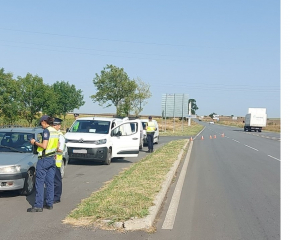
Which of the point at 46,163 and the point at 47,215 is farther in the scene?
the point at 46,163

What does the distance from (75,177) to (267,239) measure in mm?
7069

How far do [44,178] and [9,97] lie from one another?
32.9 m

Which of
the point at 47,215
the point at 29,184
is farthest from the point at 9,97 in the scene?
the point at 47,215

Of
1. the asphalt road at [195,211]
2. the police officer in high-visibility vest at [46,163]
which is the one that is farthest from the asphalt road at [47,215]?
the police officer in high-visibility vest at [46,163]

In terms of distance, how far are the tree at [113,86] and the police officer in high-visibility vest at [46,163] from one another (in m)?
39.3

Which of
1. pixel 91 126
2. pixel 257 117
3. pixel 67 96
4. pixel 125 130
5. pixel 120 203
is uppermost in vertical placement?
pixel 67 96

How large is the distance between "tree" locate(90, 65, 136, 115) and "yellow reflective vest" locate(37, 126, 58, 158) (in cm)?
3926

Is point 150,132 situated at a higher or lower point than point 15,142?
higher

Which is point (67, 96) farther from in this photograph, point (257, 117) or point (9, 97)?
point (9, 97)

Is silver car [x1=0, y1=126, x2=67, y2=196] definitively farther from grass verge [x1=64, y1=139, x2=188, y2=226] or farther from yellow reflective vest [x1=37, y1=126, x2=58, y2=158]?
grass verge [x1=64, y1=139, x2=188, y2=226]

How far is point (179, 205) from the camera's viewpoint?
8.07m

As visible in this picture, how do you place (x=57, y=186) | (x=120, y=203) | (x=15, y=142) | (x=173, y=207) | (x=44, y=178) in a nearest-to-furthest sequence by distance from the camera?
(x=120, y=203) → (x=44, y=178) → (x=173, y=207) → (x=57, y=186) → (x=15, y=142)

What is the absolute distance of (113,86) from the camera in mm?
47312
